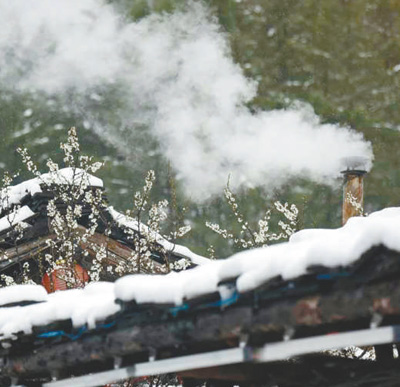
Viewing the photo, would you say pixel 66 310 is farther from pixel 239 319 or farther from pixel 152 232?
pixel 152 232

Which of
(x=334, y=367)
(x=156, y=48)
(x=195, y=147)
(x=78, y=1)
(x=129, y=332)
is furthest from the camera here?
(x=78, y=1)

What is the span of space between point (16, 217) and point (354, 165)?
4377mm

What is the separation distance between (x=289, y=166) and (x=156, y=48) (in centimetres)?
808

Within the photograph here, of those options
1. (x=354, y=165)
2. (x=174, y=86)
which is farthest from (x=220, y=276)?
(x=174, y=86)

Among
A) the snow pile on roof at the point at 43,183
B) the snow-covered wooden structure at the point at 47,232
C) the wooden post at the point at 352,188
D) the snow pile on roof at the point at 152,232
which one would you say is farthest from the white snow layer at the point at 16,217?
the wooden post at the point at 352,188

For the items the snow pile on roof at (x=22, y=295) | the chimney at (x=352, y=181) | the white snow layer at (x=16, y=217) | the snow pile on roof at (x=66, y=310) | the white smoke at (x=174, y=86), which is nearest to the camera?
the snow pile on roof at (x=66, y=310)

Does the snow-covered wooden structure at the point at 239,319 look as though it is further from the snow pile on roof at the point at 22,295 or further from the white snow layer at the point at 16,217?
the white snow layer at the point at 16,217

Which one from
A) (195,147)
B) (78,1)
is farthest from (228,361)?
(78,1)

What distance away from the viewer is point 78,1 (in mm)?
29250

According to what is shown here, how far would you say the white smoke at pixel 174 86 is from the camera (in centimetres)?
2248

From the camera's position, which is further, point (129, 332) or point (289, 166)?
point (289, 166)

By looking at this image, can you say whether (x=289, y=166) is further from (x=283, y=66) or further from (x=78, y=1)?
(x=78, y=1)

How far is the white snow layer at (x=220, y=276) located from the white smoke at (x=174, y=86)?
17407 millimetres

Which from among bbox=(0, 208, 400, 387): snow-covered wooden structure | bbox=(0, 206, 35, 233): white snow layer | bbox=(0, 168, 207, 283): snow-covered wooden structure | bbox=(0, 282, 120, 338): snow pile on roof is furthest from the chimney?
bbox=(0, 282, 120, 338): snow pile on roof
